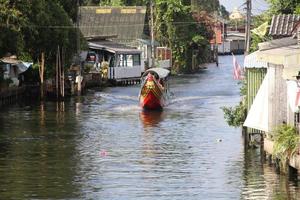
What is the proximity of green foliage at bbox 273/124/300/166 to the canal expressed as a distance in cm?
95

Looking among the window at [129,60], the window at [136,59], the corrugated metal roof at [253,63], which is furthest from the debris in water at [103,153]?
the window at [136,59]

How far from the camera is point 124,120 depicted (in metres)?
51.8

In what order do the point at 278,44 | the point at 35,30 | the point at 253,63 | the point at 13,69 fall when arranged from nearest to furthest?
the point at 278,44, the point at 253,63, the point at 35,30, the point at 13,69

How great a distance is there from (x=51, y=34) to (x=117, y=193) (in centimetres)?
3862

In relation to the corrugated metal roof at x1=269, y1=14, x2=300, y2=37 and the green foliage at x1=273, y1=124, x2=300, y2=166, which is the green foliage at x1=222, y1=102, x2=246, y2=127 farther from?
the green foliage at x1=273, y1=124, x2=300, y2=166

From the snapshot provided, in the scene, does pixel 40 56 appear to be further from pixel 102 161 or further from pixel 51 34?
pixel 102 161

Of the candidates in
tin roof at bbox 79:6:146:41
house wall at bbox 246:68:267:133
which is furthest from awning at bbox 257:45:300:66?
tin roof at bbox 79:6:146:41

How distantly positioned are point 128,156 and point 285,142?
9.97 m

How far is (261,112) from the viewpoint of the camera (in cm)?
3102

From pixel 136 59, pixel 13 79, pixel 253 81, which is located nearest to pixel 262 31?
pixel 253 81

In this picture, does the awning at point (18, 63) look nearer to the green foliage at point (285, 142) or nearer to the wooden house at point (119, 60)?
the wooden house at point (119, 60)

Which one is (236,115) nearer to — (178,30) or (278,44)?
(278,44)

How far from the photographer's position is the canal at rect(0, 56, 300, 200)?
2825 cm

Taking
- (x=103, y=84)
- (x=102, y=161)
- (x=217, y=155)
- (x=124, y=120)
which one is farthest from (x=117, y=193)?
(x=103, y=84)
